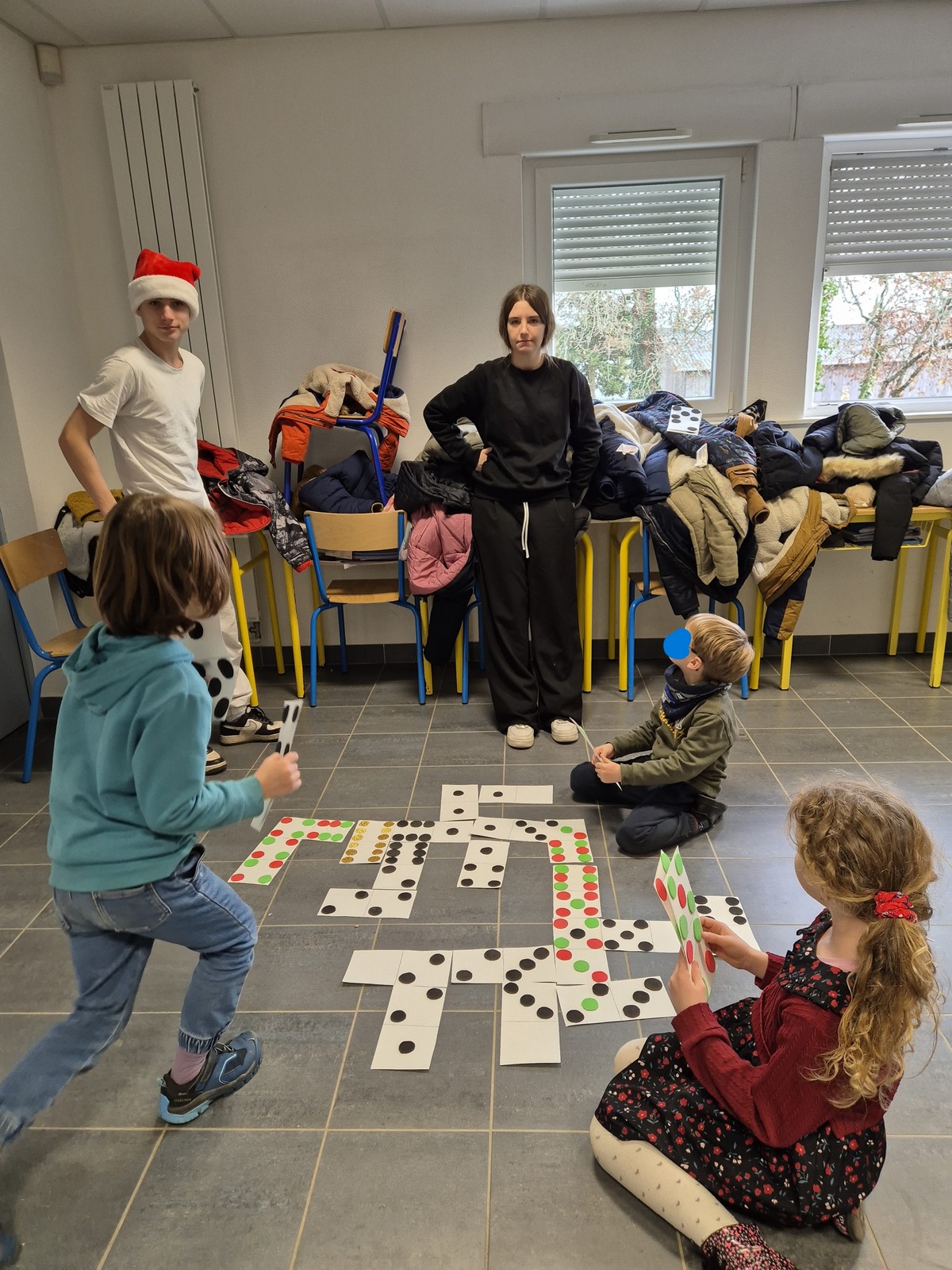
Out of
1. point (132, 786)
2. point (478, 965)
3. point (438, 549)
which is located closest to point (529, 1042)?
point (478, 965)

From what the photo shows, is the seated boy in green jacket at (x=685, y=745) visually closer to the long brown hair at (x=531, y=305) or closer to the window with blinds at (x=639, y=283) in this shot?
the long brown hair at (x=531, y=305)

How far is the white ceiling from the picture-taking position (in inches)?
122

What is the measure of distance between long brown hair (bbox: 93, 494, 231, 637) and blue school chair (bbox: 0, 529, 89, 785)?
1.84 m

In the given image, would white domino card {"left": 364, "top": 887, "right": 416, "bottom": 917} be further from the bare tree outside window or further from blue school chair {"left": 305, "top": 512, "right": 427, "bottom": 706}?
the bare tree outside window

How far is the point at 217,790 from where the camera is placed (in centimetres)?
128

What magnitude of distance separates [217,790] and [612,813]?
156 cm

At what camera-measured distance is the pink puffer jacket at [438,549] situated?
3311 millimetres

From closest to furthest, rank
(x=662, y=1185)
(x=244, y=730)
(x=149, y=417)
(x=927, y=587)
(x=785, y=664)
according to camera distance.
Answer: (x=662, y=1185) < (x=149, y=417) < (x=244, y=730) < (x=785, y=664) < (x=927, y=587)

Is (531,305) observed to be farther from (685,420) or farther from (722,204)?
(722,204)

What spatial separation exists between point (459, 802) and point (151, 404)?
157 cm

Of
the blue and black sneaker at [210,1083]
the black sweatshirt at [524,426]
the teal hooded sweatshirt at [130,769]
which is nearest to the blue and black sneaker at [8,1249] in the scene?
the blue and black sneaker at [210,1083]

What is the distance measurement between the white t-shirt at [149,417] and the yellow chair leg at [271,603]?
91cm

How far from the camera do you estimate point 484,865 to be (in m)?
2.33

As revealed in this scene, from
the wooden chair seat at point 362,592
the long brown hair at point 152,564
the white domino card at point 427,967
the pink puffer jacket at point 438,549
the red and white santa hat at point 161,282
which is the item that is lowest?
the white domino card at point 427,967
